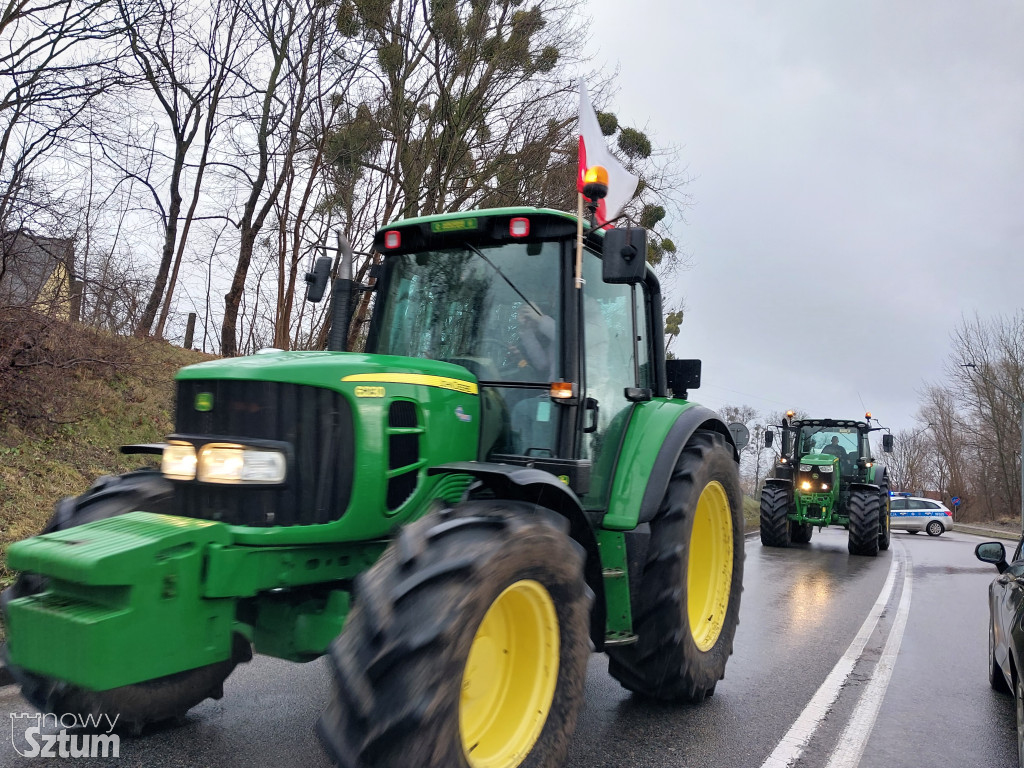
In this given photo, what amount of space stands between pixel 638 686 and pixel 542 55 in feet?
44.6

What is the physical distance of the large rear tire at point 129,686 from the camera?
2.79 meters

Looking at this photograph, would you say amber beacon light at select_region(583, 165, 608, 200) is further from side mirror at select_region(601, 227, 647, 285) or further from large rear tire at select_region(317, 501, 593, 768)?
large rear tire at select_region(317, 501, 593, 768)

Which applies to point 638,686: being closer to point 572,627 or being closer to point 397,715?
point 572,627

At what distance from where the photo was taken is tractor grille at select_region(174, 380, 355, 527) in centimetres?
283

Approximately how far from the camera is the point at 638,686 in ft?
12.7

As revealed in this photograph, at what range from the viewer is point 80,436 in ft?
32.4

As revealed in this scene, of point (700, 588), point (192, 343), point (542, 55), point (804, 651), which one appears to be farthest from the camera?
point (192, 343)

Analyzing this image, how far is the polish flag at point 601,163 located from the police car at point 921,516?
2673 cm

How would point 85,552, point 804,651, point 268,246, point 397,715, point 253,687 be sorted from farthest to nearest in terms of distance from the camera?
point 268,246 → point 804,651 → point 253,687 → point 85,552 → point 397,715

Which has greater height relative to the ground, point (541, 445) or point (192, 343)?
point (192, 343)

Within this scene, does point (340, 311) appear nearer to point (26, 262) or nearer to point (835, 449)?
point (26, 262)

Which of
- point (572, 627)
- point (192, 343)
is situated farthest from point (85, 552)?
point (192, 343)

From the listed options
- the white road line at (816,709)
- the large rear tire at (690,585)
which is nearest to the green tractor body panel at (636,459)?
the large rear tire at (690,585)

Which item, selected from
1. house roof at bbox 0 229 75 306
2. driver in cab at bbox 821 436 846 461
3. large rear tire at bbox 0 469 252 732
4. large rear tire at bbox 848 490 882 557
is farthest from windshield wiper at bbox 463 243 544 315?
driver in cab at bbox 821 436 846 461
